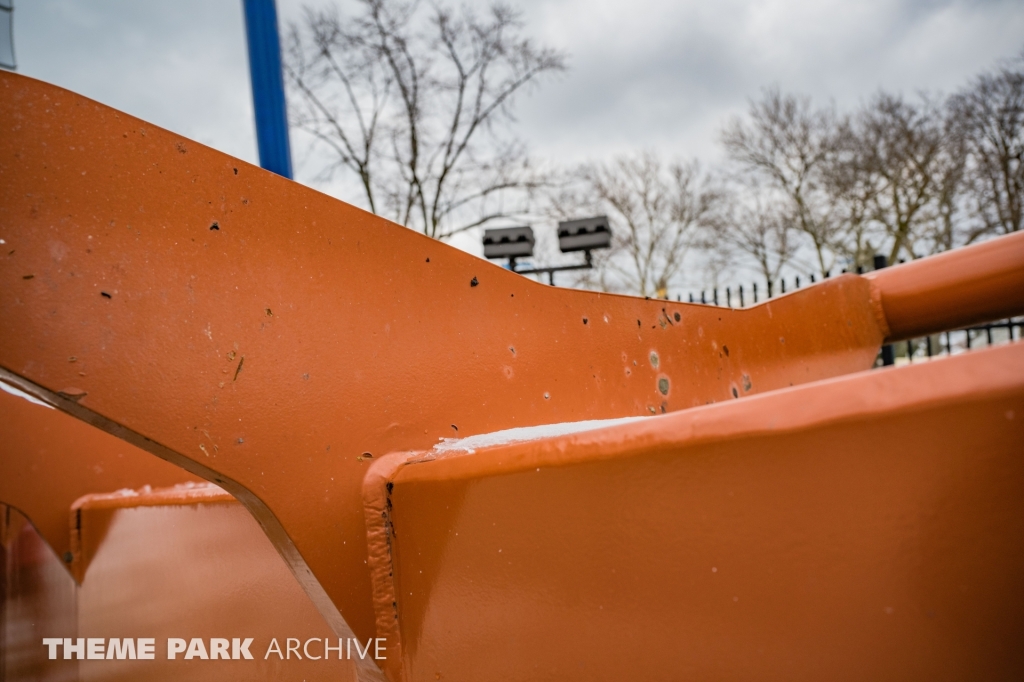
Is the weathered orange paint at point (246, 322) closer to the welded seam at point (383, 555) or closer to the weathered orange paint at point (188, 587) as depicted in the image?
the welded seam at point (383, 555)

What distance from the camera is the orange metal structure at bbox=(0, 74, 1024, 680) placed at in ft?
1.30

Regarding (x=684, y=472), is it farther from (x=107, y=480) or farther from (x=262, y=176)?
(x=107, y=480)

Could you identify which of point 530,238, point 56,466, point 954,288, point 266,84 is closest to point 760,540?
point 954,288

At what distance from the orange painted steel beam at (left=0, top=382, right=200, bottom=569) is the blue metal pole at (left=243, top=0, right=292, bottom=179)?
109 centimetres

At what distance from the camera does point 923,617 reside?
0.39m

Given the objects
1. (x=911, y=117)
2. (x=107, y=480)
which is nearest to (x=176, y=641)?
(x=107, y=480)

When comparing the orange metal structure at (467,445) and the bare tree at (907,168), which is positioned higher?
the bare tree at (907,168)

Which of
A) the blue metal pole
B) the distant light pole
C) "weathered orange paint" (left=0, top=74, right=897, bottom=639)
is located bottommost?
"weathered orange paint" (left=0, top=74, right=897, bottom=639)

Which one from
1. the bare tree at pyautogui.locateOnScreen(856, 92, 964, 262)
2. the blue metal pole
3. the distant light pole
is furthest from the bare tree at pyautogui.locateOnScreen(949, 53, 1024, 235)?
the blue metal pole

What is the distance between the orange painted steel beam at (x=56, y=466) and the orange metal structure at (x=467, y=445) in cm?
100

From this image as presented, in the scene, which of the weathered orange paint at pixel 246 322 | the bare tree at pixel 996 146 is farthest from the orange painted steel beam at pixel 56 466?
the bare tree at pixel 996 146

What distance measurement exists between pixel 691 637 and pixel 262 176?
→ 676mm

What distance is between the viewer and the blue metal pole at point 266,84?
7.22 ft

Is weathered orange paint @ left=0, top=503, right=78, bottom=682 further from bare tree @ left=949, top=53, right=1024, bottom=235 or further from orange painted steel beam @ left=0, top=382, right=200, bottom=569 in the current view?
bare tree @ left=949, top=53, right=1024, bottom=235
